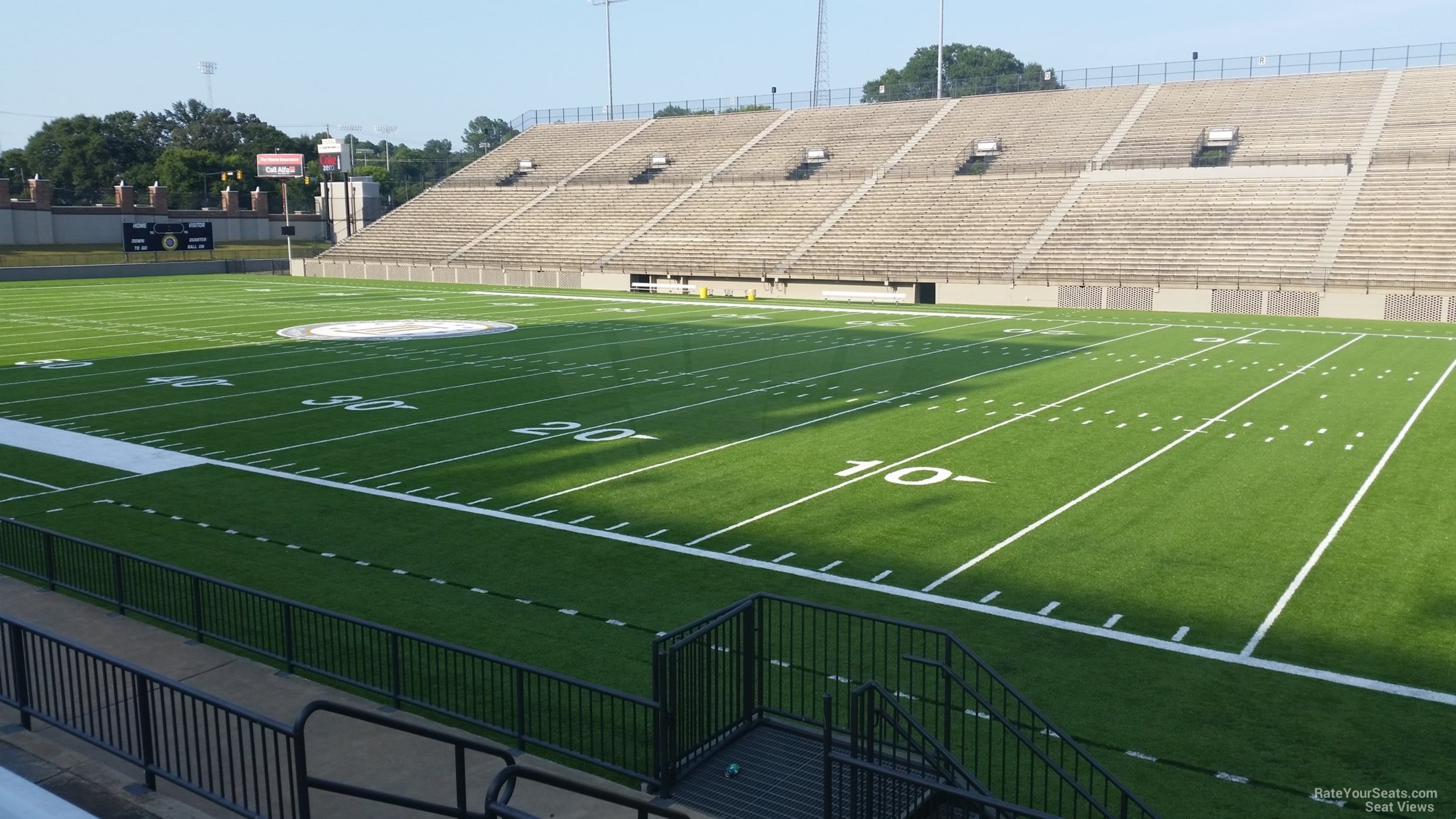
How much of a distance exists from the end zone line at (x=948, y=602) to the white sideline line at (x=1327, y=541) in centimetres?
41

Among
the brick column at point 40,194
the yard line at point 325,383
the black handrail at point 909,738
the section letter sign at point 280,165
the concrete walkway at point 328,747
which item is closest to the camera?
the black handrail at point 909,738

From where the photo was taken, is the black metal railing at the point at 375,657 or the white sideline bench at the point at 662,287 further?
the white sideline bench at the point at 662,287

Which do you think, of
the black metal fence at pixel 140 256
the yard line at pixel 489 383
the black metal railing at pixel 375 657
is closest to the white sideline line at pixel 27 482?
the yard line at pixel 489 383

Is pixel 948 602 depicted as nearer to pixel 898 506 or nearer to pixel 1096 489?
pixel 898 506

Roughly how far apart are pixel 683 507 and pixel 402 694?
6.97 meters

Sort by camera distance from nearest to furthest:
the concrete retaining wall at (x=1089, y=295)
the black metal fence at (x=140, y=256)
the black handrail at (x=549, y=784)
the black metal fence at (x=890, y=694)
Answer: the black handrail at (x=549, y=784)
the black metal fence at (x=890, y=694)
the concrete retaining wall at (x=1089, y=295)
the black metal fence at (x=140, y=256)

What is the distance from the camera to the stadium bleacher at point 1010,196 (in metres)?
50.6

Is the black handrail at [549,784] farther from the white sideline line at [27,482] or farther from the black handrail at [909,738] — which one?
the white sideline line at [27,482]

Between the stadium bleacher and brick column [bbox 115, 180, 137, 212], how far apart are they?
67.5ft

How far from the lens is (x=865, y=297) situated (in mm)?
53250

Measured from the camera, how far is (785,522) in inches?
615

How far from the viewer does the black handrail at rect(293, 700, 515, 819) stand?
677cm

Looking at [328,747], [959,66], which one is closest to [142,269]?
[328,747]

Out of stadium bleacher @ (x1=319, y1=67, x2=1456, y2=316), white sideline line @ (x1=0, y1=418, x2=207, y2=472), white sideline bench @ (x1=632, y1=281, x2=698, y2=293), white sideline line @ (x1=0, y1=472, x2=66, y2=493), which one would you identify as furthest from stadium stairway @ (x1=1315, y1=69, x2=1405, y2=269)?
white sideline line @ (x1=0, y1=472, x2=66, y2=493)
